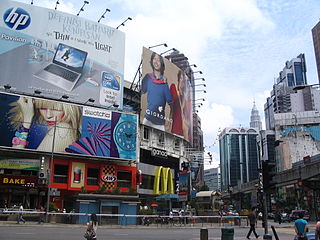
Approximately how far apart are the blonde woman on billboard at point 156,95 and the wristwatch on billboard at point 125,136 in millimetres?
6041

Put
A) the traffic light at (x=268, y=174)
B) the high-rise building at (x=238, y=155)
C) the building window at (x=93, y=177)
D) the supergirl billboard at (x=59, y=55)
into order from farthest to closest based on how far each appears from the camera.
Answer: the high-rise building at (x=238, y=155)
the building window at (x=93, y=177)
the supergirl billboard at (x=59, y=55)
the traffic light at (x=268, y=174)

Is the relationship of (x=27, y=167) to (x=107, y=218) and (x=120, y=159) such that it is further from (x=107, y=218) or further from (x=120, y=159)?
(x=107, y=218)

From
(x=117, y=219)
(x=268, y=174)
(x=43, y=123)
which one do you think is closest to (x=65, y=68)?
(x=43, y=123)

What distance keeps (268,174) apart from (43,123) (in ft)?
107

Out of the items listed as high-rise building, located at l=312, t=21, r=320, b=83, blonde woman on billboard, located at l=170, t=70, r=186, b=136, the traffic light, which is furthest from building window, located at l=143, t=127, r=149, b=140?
high-rise building, located at l=312, t=21, r=320, b=83

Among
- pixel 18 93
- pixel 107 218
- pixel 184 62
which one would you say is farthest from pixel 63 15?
pixel 184 62

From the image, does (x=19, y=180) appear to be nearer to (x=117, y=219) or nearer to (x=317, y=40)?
(x=117, y=219)

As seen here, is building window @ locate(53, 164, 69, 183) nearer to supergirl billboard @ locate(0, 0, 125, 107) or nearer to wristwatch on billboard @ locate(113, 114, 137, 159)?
wristwatch on billboard @ locate(113, 114, 137, 159)

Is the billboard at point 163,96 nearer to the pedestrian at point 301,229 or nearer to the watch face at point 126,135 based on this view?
the watch face at point 126,135

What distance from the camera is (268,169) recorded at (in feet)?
55.8

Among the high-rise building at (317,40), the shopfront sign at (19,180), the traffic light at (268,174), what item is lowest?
the traffic light at (268,174)

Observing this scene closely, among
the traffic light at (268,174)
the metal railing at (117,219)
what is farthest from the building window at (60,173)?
the traffic light at (268,174)

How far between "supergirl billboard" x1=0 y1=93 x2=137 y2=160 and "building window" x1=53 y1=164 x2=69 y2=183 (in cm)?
339

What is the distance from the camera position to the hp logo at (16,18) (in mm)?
45719
